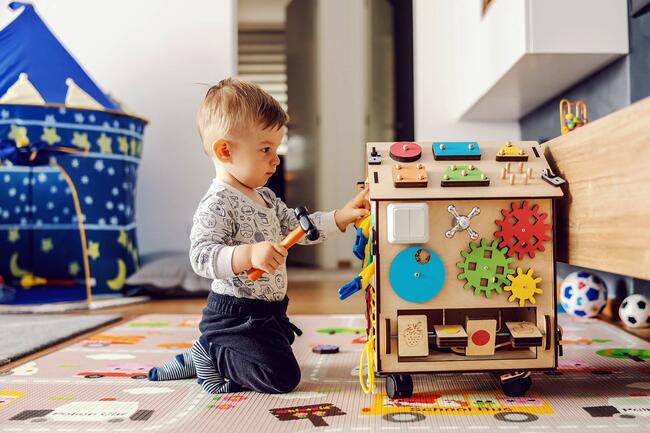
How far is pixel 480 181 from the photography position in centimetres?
103

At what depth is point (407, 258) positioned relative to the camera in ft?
3.35

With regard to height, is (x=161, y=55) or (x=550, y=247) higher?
(x=161, y=55)

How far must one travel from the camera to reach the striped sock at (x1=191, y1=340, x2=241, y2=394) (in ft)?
3.68

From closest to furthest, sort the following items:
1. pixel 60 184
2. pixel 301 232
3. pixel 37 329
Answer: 1. pixel 301 232
2. pixel 37 329
3. pixel 60 184

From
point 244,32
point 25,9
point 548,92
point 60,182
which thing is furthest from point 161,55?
point 244,32

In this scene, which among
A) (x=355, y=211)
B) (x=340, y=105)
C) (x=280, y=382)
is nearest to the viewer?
(x=280, y=382)

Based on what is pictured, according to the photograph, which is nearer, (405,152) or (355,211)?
(405,152)

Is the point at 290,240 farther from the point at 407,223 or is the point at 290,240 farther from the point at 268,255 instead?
the point at 407,223

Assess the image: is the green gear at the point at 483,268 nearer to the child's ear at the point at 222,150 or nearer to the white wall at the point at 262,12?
the child's ear at the point at 222,150

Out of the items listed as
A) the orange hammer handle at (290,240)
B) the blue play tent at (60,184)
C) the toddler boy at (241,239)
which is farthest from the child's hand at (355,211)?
the blue play tent at (60,184)

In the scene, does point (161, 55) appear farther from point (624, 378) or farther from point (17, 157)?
point (624, 378)

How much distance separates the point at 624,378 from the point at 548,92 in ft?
4.18

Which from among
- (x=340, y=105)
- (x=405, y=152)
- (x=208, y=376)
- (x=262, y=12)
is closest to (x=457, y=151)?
(x=405, y=152)

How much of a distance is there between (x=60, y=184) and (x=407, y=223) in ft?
5.89
